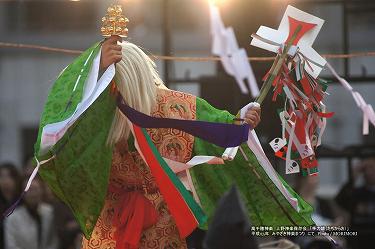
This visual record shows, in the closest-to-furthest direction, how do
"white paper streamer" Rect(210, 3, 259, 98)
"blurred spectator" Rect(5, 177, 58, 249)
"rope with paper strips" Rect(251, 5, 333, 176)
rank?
"rope with paper strips" Rect(251, 5, 333, 176) < "white paper streamer" Rect(210, 3, 259, 98) < "blurred spectator" Rect(5, 177, 58, 249)

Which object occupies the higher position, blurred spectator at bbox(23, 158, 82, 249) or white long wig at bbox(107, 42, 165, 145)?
white long wig at bbox(107, 42, 165, 145)

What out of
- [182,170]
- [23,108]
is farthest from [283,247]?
[23,108]

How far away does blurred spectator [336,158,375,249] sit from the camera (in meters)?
6.51

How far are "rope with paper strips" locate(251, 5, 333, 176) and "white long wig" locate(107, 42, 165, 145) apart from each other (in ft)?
1.69

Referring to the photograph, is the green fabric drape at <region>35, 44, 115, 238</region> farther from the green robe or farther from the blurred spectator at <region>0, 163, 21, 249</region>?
the blurred spectator at <region>0, 163, 21, 249</region>

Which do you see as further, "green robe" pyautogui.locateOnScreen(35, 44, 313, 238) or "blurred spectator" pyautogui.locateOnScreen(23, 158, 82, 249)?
"blurred spectator" pyautogui.locateOnScreen(23, 158, 82, 249)

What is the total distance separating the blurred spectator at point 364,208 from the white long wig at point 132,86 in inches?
95.5

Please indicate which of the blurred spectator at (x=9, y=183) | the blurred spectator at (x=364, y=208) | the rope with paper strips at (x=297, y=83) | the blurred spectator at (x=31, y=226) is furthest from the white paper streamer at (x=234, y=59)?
the blurred spectator at (x=9, y=183)

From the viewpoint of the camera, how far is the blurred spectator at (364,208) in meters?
6.51

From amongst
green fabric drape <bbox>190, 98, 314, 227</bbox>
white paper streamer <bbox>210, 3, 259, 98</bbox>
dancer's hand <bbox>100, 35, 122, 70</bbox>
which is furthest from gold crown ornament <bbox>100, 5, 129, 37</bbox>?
white paper streamer <bbox>210, 3, 259, 98</bbox>

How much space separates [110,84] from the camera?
4371 millimetres

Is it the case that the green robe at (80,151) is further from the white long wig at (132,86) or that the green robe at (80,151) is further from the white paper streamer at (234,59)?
the white paper streamer at (234,59)

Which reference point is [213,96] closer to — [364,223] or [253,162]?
[364,223]

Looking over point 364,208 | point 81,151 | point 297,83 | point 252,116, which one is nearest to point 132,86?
point 81,151
